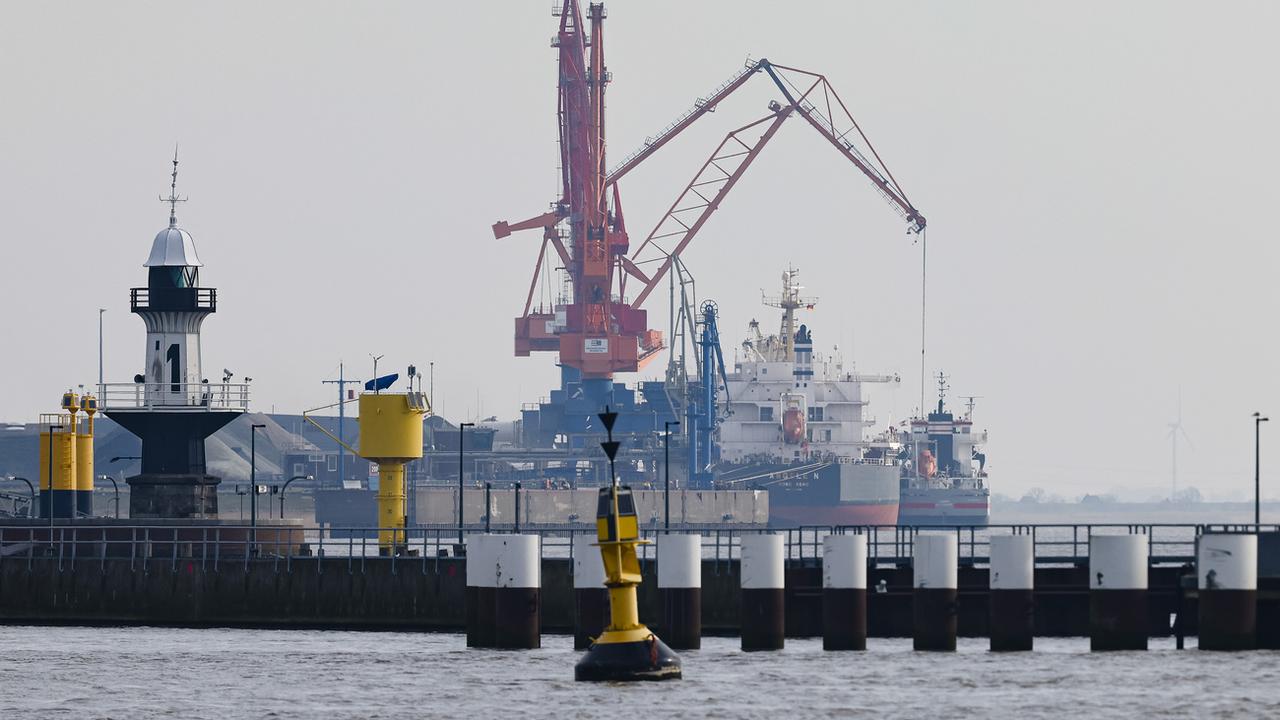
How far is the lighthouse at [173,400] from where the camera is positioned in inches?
2504

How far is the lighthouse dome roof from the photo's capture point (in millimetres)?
65312

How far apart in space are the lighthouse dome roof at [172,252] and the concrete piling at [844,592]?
26341mm

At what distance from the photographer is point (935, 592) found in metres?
45.2

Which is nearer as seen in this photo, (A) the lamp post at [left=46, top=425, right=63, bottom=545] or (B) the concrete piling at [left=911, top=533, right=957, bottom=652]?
(B) the concrete piling at [left=911, top=533, right=957, bottom=652]

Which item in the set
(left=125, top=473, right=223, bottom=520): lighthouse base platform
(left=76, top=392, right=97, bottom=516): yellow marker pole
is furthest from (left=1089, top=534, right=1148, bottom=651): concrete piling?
(left=76, top=392, right=97, bottom=516): yellow marker pole

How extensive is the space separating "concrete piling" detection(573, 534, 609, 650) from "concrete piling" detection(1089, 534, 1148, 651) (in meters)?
9.13

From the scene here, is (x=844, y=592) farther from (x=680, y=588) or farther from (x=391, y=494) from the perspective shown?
(x=391, y=494)

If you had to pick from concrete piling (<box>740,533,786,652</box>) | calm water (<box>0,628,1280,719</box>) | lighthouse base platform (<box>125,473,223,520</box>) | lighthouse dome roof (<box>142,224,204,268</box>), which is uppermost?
lighthouse dome roof (<box>142,224,204,268</box>)

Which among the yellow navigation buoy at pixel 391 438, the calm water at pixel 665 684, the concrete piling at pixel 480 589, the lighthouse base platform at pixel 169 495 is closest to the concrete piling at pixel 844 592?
the calm water at pixel 665 684

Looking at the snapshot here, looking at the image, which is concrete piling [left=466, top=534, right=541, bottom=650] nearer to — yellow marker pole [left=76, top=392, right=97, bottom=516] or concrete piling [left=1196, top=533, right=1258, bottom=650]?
concrete piling [left=1196, top=533, right=1258, bottom=650]

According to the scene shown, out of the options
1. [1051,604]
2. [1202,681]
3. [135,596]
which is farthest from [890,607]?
[135,596]

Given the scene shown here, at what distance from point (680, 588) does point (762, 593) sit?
165 centimetres

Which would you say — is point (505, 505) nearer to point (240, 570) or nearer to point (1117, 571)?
point (240, 570)

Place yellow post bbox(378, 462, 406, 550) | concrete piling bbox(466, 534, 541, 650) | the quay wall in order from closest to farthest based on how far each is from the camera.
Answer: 1. concrete piling bbox(466, 534, 541, 650)
2. the quay wall
3. yellow post bbox(378, 462, 406, 550)
